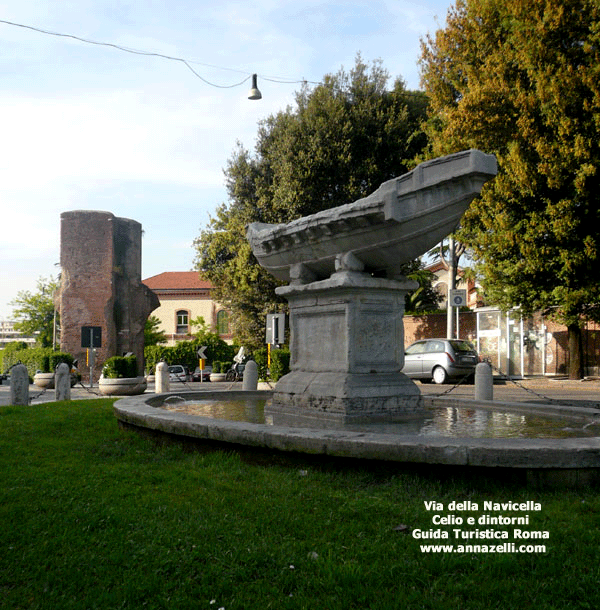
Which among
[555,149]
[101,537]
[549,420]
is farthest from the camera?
[555,149]

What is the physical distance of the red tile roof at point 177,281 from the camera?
56.3 meters

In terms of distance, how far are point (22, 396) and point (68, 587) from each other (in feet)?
34.3

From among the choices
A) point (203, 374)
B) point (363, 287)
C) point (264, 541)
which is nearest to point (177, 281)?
point (203, 374)

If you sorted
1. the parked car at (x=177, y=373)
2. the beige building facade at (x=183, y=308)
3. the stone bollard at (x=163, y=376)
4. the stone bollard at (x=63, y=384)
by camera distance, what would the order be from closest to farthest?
the stone bollard at (x=63, y=384)
the stone bollard at (x=163, y=376)
the parked car at (x=177, y=373)
the beige building facade at (x=183, y=308)

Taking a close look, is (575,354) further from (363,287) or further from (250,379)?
(363,287)

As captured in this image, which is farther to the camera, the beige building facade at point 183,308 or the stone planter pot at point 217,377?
the beige building facade at point 183,308

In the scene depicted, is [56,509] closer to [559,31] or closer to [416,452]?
[416,452]

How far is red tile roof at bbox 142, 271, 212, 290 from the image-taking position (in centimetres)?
5635

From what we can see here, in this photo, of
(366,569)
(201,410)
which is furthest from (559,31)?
(366,569)

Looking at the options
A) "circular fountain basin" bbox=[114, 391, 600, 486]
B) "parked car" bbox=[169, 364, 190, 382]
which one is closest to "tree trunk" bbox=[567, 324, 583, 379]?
"circular fountain basin" bbox=[114, 391, 600, 486]

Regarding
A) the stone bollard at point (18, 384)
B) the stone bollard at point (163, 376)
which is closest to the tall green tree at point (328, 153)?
the stone bollard at point (163, 376)

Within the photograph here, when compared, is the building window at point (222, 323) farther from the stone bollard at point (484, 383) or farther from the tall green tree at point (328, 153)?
the stone bollard at point (484, 383)

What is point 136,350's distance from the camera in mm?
26312

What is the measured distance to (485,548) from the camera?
3256mm
